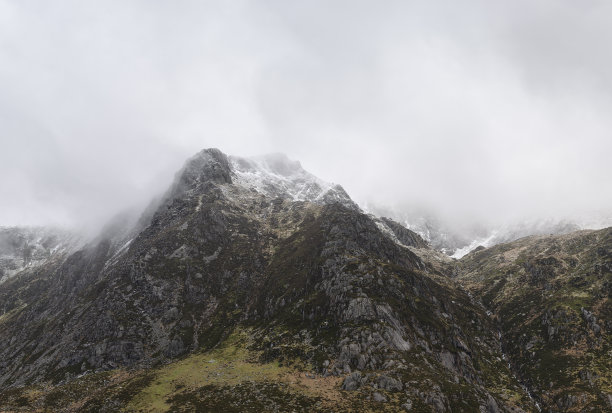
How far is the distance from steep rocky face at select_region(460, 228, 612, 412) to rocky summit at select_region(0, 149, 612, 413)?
45cm

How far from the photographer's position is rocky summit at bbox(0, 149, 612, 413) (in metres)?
62.7

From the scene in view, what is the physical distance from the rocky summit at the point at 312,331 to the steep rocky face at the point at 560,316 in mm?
448

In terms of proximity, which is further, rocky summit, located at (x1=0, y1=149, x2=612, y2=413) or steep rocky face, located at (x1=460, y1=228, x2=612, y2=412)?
steep rocky face, located at (x1=460, y1=228, x2=612, y2=412)

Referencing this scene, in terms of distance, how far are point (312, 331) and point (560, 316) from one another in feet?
245

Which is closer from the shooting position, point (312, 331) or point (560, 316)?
point (312, 331)

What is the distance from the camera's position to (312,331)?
82.2m

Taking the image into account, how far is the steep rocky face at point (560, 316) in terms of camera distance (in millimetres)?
74250

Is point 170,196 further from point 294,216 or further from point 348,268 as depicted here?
point 348,268

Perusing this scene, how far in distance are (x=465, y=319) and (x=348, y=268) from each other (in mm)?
42329

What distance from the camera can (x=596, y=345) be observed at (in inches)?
3342

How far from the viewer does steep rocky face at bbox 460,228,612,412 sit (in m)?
74.2

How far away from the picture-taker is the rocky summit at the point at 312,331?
2467 inches

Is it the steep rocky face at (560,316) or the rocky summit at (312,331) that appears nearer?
the rocky summit at (312,331)

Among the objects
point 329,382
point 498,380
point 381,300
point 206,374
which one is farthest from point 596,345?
point 206,374
